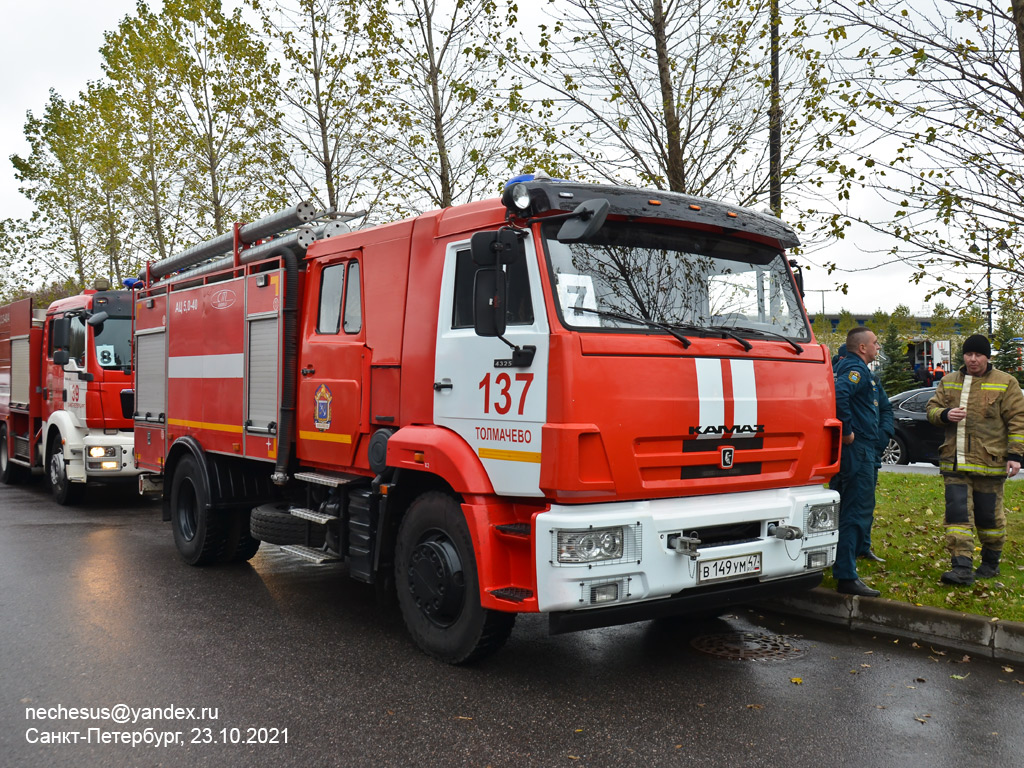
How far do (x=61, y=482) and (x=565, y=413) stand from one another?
10.3 meters

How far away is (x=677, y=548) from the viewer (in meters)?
4.76

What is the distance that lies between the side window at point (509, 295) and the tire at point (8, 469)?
499 inches

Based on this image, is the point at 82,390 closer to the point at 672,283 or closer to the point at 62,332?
the point at 62,332

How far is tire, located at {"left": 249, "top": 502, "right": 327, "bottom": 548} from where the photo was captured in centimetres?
662

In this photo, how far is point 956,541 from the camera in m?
6.72

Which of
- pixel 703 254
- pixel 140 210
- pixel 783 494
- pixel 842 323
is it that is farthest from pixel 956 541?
pixel 842 323

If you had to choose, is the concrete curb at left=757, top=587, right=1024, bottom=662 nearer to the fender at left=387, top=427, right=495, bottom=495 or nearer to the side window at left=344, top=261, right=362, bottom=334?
the fender at left=387, top=427, right=495, bottom=495

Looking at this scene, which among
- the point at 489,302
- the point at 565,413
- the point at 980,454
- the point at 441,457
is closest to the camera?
the point at 565,413

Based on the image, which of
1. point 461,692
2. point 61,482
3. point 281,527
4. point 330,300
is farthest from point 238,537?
point 61,482

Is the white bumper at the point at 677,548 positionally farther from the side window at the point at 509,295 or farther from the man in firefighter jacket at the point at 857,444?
the man in firefighter jacket at the point at 857,444

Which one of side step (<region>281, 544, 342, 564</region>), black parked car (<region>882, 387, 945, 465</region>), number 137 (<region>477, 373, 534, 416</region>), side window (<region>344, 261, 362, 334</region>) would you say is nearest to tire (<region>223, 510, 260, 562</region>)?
side step (<region>281, 544, 342, 564</region>)

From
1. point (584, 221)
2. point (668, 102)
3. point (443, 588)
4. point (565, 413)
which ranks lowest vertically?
point (443, 588)

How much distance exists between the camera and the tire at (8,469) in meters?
15.4

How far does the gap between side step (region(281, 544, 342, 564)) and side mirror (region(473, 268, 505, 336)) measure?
7.40 ft
